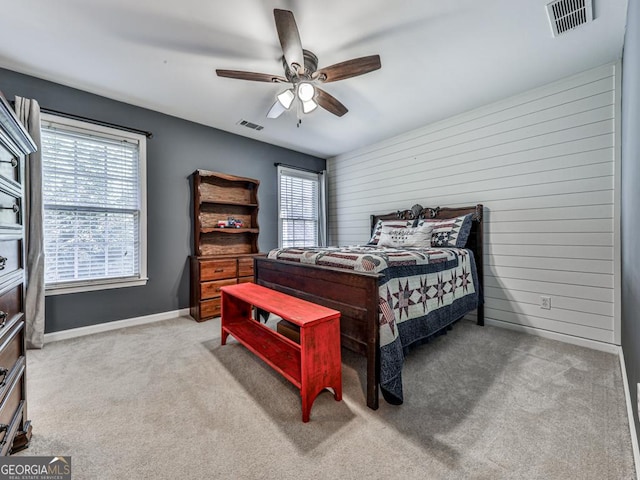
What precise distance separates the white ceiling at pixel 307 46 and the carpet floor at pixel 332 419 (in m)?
2.62

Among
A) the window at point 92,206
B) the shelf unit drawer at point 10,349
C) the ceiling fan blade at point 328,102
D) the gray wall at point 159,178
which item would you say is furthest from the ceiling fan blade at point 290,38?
the window at point 92,206

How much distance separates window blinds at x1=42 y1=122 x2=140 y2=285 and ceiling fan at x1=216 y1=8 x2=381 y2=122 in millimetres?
1939

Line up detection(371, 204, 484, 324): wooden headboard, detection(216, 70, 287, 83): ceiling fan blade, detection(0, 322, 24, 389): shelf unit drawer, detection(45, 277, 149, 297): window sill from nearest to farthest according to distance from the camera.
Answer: detection(0, 322, 24, 389): shelf unit drawer < detection(216, 70, 287, 83): ceiling fan blade < detection(45, 277, 149, 297): window sill < detection(371, 204, 484, 324): wooden headboard

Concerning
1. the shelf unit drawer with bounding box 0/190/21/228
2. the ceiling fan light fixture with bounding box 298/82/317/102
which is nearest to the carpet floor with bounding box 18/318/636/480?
the shelf unit drawer with bounding box 0/190/21/228

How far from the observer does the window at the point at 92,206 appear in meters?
2.71

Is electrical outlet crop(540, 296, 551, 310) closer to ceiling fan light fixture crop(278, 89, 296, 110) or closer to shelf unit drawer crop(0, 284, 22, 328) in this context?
ceiling fan light fixture crop(278, 89, 296, 110)

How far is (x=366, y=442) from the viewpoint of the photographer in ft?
4.42

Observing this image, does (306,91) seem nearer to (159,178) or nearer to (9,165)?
(9,165)

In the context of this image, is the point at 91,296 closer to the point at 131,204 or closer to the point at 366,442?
the point at 131,204

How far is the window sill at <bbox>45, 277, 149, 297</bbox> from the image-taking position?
106 inches

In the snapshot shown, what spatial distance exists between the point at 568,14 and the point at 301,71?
1931 millimetres

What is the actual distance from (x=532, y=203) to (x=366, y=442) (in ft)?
9.45

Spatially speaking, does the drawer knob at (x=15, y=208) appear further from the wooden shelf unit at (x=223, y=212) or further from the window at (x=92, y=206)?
the wooden shelf unit at (x=223, y=212)

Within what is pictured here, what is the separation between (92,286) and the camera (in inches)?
114
